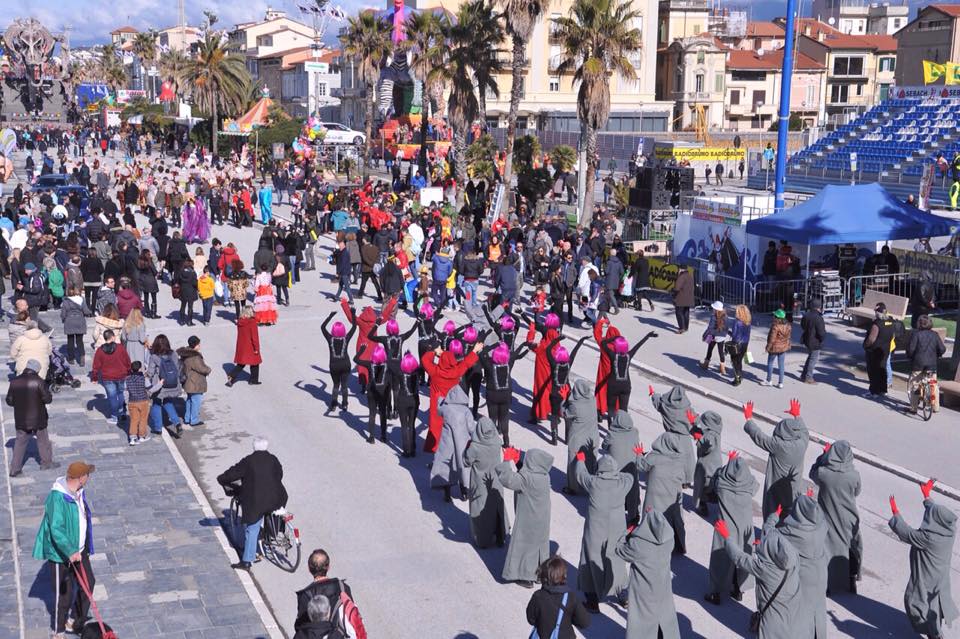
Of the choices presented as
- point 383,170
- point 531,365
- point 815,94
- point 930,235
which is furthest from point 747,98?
point 531,365

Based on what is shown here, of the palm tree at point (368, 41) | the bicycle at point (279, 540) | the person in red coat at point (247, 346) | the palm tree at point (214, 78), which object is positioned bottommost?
Answer: the bicycle at point (279, 540)

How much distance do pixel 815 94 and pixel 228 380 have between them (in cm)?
8135

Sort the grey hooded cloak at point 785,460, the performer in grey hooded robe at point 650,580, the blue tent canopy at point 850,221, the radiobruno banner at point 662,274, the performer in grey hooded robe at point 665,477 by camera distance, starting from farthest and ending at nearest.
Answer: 1. the radiobruno banner at point 662,274
2. the blue tent canopy at point 850,221
3. the grey hooded cloak at point 785,460
4. the performer in grey hooded robe at point 665,477
5. the performer in grey hooded robe at point 650,580

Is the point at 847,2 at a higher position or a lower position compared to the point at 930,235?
higher

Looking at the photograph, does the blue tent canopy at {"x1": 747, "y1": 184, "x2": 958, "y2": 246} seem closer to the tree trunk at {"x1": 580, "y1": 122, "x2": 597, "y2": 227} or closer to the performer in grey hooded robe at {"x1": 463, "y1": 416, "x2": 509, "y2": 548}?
the tree trunk at {"x1": 580, "y1": 122, "x2": 597, "y2": 227}

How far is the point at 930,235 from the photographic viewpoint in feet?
72.8

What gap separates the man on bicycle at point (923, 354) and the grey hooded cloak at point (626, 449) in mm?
6265

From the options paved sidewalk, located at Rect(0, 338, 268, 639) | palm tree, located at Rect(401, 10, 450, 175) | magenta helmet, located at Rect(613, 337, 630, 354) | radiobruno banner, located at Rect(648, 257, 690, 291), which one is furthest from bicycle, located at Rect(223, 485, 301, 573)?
palm tree, located at Rect(401, 10, 450, 175)

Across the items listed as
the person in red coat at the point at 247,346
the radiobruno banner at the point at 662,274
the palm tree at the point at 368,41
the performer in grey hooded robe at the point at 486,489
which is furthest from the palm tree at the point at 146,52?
the performer in grey hooded robe at the point at 486,489

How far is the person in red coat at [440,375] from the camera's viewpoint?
13.3m

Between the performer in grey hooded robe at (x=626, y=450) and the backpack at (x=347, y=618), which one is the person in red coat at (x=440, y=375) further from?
the backpack at (x=347, y=618)

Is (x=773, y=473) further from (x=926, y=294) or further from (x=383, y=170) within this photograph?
(x=383, y=170)

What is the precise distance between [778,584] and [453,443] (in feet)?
15.5

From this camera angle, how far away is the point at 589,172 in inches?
1247
